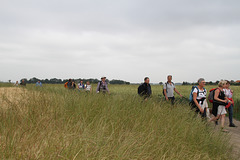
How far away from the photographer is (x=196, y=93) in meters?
7.41

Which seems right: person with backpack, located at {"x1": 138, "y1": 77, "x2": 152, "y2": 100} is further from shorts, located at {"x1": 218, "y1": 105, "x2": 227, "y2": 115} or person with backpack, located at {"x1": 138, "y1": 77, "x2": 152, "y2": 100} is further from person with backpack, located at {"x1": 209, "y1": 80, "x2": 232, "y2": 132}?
shorts, located at {"x1": 218, "y1": 105, "x2": 227, "y2": 115}

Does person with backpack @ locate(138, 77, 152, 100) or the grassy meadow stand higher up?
person with backpack @ locate(138, 77, 152, 100)

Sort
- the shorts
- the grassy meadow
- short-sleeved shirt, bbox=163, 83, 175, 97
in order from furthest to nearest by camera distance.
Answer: short-sleeved shirt, bbox=163, 83, 175, 97 < the shorts < the grassy meadow

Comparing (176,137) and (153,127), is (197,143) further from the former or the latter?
(153,127)

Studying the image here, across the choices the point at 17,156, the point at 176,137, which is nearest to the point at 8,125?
the point at 17,156

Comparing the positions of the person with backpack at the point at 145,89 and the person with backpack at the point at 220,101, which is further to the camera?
the person with backpack at the point at 145,89

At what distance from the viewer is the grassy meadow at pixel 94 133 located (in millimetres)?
3062

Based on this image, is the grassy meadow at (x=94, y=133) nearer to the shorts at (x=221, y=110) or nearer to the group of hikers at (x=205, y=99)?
the group of hikers at (x=205, y=99)

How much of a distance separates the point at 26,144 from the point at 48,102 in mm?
2846

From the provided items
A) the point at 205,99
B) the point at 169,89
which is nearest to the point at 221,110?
the point at 205,99

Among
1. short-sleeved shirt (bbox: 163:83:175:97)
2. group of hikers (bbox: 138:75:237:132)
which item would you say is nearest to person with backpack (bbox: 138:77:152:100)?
group of hikers (bbox: 138:75:237:132)

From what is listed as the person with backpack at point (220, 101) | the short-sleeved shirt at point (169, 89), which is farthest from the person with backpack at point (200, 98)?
the short-sleeved shirt at point (169, 89)

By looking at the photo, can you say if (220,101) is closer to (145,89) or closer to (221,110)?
(221,110)

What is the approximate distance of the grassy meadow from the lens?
3062mm
